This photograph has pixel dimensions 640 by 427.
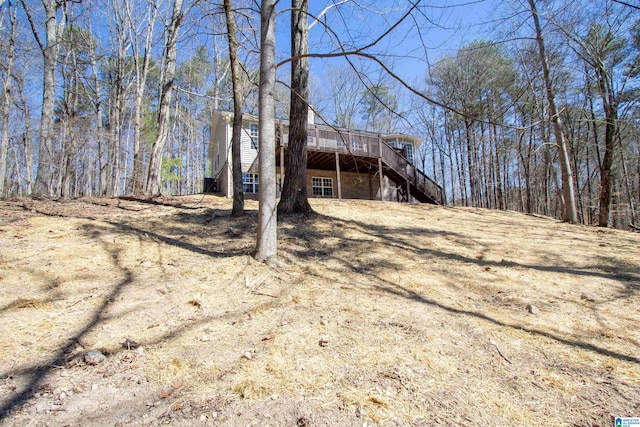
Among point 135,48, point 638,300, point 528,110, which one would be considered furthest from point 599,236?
point 135,48

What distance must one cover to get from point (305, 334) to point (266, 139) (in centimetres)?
225

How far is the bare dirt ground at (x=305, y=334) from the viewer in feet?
5.24

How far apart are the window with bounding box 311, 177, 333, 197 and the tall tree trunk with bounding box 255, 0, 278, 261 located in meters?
12.0

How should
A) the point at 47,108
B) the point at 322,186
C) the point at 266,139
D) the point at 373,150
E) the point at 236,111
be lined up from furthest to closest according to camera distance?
the point at 322,186
the point at 373,150
the point at 47,108
the point at 236,111
the point at 266,139

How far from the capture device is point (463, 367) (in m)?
1.99

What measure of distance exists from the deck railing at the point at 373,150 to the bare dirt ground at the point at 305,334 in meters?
9.10

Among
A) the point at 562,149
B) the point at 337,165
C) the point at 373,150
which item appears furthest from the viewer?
the point at 373,150

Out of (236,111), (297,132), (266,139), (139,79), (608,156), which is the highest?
(139,79)

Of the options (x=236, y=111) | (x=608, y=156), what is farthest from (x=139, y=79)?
(x=608, y=156)

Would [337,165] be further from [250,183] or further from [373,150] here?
[250,183]

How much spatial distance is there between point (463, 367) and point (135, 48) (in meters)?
19.6

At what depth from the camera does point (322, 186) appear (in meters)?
15.8

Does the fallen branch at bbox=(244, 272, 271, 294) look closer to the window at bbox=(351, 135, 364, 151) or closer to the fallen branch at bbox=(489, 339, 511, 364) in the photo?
the fallen branch at bbox=(489, 339, 511, 364)

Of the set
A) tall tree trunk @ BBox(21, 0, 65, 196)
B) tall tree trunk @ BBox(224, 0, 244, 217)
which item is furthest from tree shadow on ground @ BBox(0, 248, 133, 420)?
tall tree trunk @ BBox(21, 0, 65, 196)
